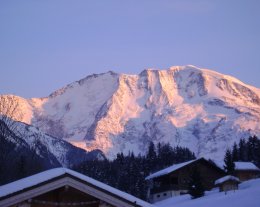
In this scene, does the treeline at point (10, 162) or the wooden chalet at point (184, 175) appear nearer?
the treeline at point (10, 162)

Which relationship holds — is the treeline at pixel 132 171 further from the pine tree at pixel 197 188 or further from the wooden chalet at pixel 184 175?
the pine tree at pixel 197 188

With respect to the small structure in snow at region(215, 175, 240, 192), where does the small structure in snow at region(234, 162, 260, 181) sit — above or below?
above

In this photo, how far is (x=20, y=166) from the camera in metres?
47.5

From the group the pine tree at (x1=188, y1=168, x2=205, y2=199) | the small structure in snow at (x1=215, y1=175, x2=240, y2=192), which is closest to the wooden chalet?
the small structure in snow at (x1=215, y1=175, x2=240, y2=192)

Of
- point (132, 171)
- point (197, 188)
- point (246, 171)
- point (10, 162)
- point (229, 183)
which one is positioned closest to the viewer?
point (197, 188)

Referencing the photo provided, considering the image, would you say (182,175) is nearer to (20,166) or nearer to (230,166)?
(230,166)

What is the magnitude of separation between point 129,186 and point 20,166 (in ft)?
138

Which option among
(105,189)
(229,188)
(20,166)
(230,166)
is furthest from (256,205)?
(230,166)

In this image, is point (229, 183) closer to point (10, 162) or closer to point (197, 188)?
point (197, 188)

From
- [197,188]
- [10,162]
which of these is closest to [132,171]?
[10,162]


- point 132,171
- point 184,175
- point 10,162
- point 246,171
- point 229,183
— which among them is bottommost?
point 229,183

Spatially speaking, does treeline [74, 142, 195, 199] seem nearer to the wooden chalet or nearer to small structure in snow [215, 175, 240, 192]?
the wooden chalet

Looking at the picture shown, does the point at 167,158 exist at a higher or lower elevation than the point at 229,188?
higher

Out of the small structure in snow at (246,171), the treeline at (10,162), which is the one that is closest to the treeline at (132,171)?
the small structure in snow at (246,171)
